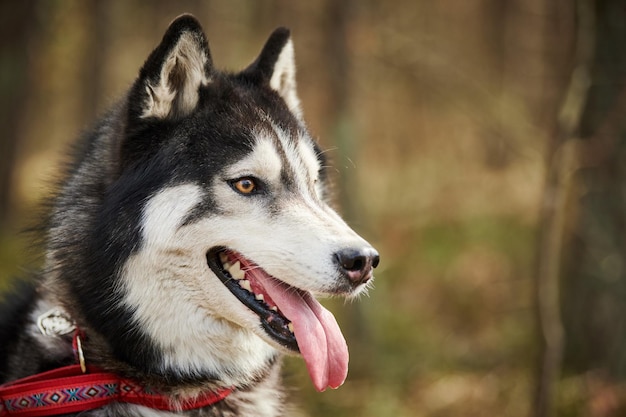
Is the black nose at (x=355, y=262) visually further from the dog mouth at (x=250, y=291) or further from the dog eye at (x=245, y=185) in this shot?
the dog eye at (x=245, y=185)

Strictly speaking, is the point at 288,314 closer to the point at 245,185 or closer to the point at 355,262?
the point at 355,262

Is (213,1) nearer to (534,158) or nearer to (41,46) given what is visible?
(41,46)

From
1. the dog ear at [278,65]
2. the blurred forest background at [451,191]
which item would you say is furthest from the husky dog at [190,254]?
the blurred forest background at [451,191]

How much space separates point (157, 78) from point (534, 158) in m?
3.43

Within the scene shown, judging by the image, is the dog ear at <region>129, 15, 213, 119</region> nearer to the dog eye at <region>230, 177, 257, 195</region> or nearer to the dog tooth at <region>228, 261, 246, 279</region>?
the dog eye at <region>230, 177, 257, 195</region>

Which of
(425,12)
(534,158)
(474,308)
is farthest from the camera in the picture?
(425,12)

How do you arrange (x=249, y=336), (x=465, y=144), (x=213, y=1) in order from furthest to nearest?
1. (x=213, y=1)
2. (x=465, y=144)
3. (x=249, y=336)

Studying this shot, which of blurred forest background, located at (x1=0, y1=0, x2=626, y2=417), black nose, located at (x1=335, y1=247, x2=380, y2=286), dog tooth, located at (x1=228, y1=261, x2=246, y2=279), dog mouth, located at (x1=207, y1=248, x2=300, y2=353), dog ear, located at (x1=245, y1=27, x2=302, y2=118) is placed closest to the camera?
black nose, located at (x1=335, y1=247, x2=380, y2=286)

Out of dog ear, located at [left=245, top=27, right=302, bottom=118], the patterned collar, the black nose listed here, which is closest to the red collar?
the patterned collar

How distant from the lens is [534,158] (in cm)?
538

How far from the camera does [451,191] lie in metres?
11.7

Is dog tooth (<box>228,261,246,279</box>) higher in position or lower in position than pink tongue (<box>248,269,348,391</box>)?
higher

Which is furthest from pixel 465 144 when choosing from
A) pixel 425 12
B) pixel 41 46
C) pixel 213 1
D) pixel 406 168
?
pixel 41 46

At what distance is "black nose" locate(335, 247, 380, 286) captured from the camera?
2746 mm
